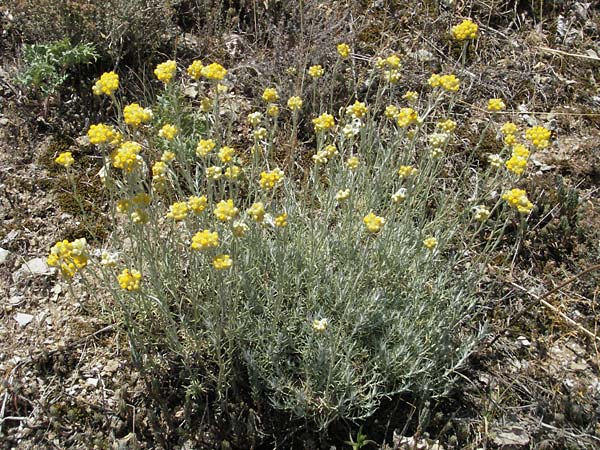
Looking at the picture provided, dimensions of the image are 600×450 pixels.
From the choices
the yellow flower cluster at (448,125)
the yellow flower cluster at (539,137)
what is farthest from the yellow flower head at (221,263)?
the yellow flower cluster at (539,137)

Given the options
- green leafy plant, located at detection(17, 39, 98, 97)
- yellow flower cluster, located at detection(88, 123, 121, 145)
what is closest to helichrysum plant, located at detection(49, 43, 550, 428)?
yellow flower cluster, located at detection(88, 123, 121, 145)

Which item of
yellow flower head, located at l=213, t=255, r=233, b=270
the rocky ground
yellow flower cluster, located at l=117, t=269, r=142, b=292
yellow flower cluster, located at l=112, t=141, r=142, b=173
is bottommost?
the rocky ground

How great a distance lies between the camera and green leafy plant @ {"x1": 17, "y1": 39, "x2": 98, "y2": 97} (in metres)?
3.87

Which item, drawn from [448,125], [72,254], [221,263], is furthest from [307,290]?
[72,254]

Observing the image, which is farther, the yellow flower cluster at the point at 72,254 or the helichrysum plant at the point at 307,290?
the helichrysum plant at the point at 307,290

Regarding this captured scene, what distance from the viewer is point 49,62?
Answer: 3.99 meters

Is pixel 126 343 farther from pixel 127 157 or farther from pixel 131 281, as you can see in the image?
pixel 127 157

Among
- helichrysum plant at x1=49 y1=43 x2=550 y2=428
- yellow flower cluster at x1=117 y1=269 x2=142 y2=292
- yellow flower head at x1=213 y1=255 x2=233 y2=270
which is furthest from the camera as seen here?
helichrysum plant at x1=49 y1=43 x2=550 y2=428

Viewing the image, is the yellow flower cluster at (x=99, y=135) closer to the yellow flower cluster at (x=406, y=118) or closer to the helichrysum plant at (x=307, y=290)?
the helichrysum plant at (x=307, y=290)

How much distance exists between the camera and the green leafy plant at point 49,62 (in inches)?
152

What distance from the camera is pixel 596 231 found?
12.8 feet

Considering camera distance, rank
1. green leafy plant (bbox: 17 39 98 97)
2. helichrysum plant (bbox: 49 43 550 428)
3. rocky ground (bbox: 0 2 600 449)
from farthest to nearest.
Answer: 1. green leafy plant (bbox: 17 39 98 97)
2. rocky ground (bbox: 0 2 600 449)
3. helichrysum plant (bbox: 49 43 550 428)

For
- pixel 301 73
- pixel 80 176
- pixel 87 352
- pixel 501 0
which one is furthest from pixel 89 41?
pixel 501 0

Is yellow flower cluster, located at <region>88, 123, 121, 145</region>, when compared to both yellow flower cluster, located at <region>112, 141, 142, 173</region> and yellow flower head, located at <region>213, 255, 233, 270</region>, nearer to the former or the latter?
yellow flower cluster, located at <region>112, 141, 142, 173</region>
